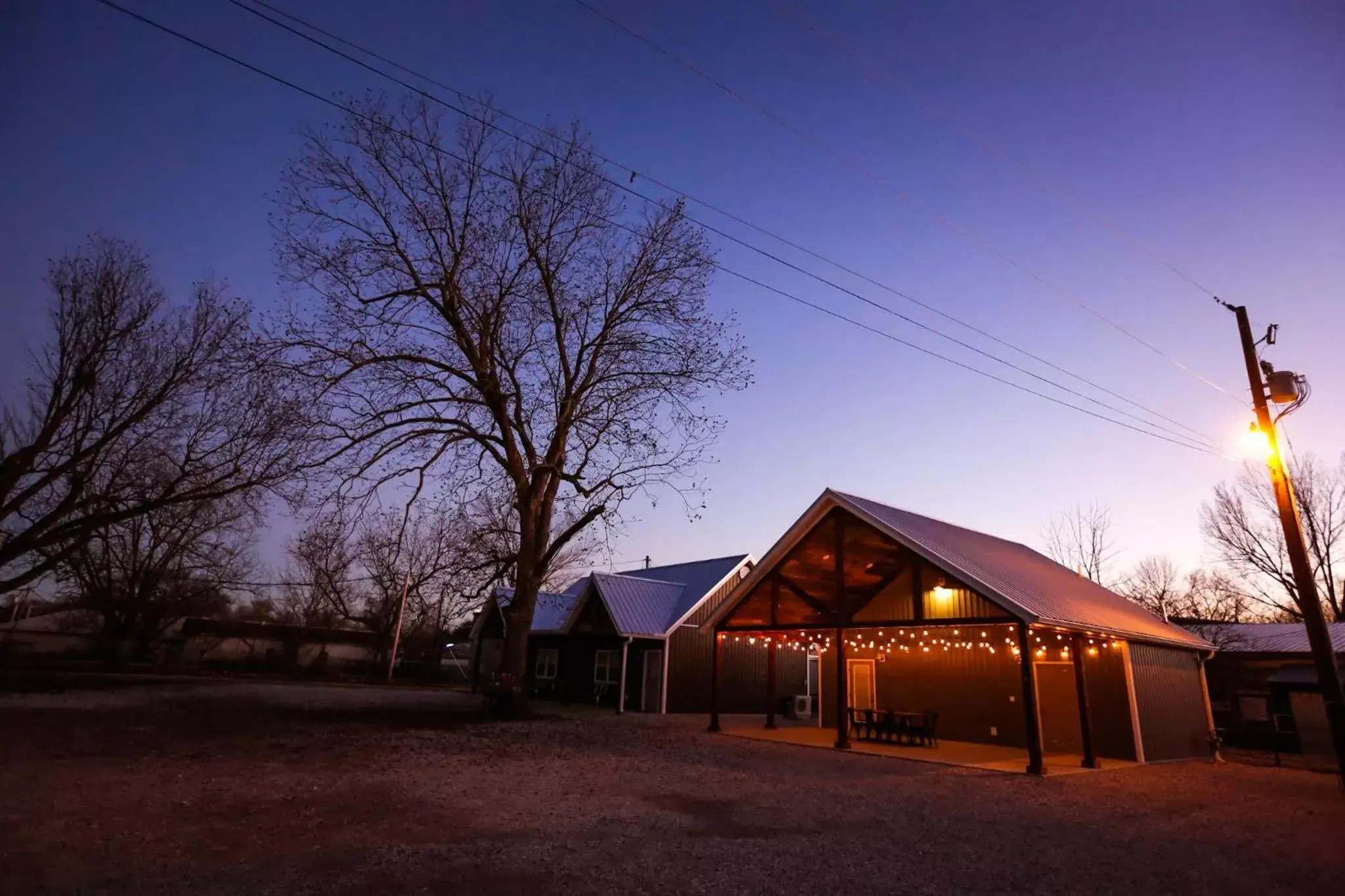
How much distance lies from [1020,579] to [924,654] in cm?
473

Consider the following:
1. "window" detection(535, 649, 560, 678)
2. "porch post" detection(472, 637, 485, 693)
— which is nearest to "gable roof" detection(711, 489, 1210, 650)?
"window" detection(535, 649, 560, 678)

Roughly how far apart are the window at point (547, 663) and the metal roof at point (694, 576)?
16.2 ft

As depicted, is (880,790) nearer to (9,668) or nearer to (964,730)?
(964,730)

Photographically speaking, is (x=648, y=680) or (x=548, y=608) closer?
(x=648, y=680)

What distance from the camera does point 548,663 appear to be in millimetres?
30547

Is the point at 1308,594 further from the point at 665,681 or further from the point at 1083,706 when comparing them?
the point at 665,681

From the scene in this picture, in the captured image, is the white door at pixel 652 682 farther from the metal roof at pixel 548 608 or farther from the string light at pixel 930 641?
the metal roof at pixel 548 608

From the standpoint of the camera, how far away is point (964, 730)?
18.4 m

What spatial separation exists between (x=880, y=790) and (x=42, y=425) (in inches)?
893

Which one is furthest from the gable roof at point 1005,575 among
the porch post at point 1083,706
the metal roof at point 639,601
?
the metal roof at point 639,601

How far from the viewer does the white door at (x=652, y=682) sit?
24656 millimetres

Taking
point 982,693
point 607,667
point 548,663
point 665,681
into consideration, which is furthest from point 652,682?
point 982,693

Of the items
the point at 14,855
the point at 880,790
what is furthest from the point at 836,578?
the point at 14,855

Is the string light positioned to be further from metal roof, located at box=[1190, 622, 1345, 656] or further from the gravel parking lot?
metal roof, located at box=[1190, 622, 1345, 656]
